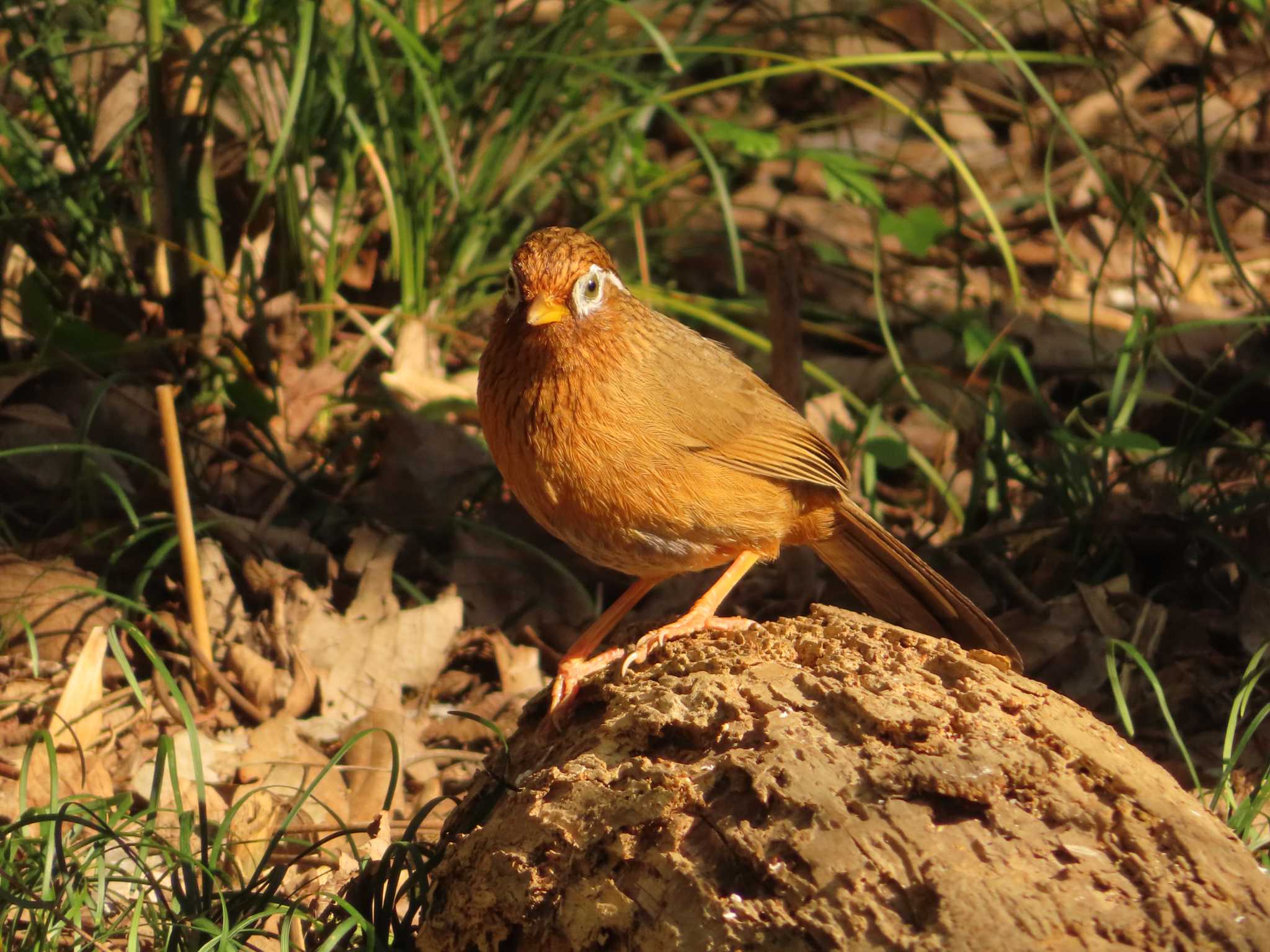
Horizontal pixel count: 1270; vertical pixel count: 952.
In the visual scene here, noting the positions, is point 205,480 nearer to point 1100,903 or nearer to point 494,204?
point 494,204

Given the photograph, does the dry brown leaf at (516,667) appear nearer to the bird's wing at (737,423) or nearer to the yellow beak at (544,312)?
the bird's wing at (737,423)

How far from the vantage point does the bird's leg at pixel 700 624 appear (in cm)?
340

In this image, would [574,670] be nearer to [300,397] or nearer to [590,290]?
[590,290]

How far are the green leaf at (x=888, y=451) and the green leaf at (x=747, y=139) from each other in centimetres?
160

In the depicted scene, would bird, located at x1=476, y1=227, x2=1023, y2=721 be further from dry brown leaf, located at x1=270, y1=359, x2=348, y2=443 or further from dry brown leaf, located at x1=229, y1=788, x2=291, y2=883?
dry brown leaf, located at x1=270, y1=359, x2=348, y2=443

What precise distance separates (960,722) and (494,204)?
415 centimetres

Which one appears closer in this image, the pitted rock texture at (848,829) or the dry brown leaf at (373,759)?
the pitted rock texture at (848,829)

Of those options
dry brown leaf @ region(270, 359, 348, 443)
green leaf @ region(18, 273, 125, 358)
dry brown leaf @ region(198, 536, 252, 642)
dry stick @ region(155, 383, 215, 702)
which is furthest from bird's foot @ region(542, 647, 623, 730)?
green leaf @ region(18, 273, 125, 358)

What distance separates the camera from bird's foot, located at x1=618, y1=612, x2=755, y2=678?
Result: 3369mm

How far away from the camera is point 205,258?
5.50 meters

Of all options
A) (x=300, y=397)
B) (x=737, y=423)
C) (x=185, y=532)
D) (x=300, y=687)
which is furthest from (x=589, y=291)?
(x=300, y=397)

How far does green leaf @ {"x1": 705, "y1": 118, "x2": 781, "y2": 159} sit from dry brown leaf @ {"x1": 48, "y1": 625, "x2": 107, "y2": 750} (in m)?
3.48

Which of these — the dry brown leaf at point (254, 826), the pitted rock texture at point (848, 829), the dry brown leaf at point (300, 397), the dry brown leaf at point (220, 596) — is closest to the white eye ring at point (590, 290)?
the pitted rock texture at point (848, 829)

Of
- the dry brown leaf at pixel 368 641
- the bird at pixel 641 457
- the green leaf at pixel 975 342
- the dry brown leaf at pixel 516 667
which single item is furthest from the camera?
the green leaf at pixel 975 342
